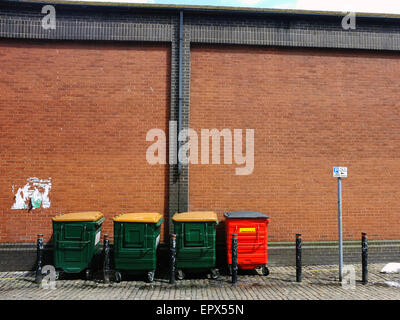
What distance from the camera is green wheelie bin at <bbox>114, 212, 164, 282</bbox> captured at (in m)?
6.46

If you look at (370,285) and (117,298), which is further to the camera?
(370,285)

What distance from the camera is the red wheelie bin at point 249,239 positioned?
6.82 metres

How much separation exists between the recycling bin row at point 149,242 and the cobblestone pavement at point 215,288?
0.89ft

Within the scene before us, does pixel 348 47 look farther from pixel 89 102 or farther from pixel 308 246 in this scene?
pixel 89 102

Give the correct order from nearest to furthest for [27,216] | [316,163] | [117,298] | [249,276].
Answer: [117,298]
[249,276]
[27,216]
[316,163]

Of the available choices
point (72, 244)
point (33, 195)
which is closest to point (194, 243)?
point (72, 244)

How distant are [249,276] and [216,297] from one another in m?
1.59

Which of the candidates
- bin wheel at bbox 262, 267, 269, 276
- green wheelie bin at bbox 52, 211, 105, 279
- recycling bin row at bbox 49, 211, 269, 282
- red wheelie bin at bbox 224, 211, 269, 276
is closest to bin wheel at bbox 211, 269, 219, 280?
recycling bin row at bbox 49, 211, 269, 282

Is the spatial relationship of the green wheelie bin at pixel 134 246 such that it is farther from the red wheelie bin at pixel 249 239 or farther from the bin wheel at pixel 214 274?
the red wheelie bin at pixel 249 239

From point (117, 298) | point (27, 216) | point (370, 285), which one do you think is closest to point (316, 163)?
point (370, 285)

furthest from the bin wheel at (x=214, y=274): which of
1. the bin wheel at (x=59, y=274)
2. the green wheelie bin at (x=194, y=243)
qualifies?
the bin wheel at (x=59, y=274)

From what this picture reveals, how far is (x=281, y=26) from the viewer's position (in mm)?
8281

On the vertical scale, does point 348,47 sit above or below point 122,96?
above

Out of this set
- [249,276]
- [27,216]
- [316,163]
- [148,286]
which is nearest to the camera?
[148,286]
